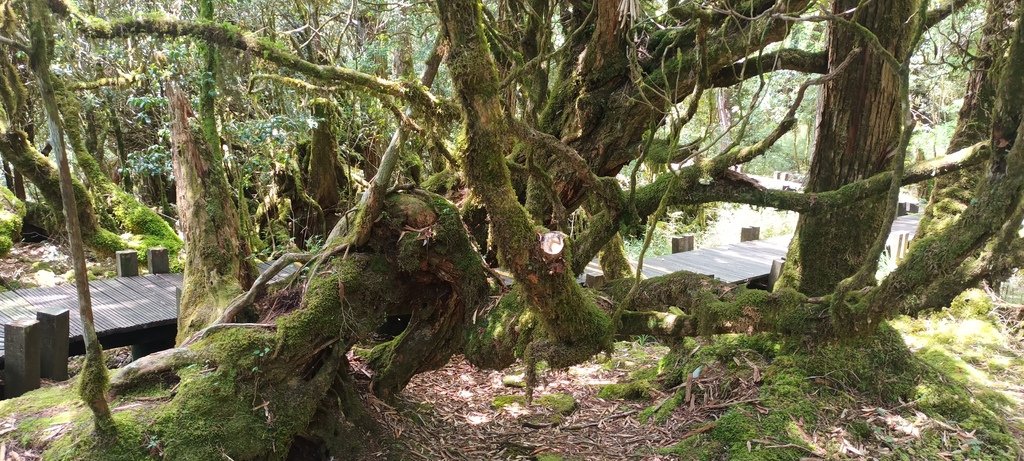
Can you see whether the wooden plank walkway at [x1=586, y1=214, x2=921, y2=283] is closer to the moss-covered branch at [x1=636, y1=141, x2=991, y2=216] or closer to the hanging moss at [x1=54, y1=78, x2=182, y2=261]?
the moss-covered branch at [x1=636, y1=141, x2=991, y2=216]

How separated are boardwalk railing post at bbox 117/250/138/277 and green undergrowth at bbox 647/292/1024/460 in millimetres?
5255

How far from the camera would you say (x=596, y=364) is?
6.25 m

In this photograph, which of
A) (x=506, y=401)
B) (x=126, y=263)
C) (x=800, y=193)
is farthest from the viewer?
(x=126, y=263)

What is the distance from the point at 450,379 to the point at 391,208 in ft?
8.81

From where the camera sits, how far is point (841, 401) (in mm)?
4324

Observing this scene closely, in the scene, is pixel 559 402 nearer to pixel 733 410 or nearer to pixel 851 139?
pixel 733 410

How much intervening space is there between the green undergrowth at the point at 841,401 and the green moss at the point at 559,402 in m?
0.64

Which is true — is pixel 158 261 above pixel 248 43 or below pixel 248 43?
below

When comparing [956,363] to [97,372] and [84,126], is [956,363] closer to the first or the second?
[97,372]

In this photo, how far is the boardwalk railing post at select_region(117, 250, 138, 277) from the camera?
20.4 ft

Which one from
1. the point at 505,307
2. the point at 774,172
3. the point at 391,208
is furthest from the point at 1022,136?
the point at 774,172

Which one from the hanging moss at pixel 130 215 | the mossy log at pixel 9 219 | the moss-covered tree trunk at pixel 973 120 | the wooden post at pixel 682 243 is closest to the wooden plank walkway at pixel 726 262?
the wooden post at pixel 682 243

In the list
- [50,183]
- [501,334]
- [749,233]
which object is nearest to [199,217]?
[501,334]

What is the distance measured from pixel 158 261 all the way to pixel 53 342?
2.59 metres
